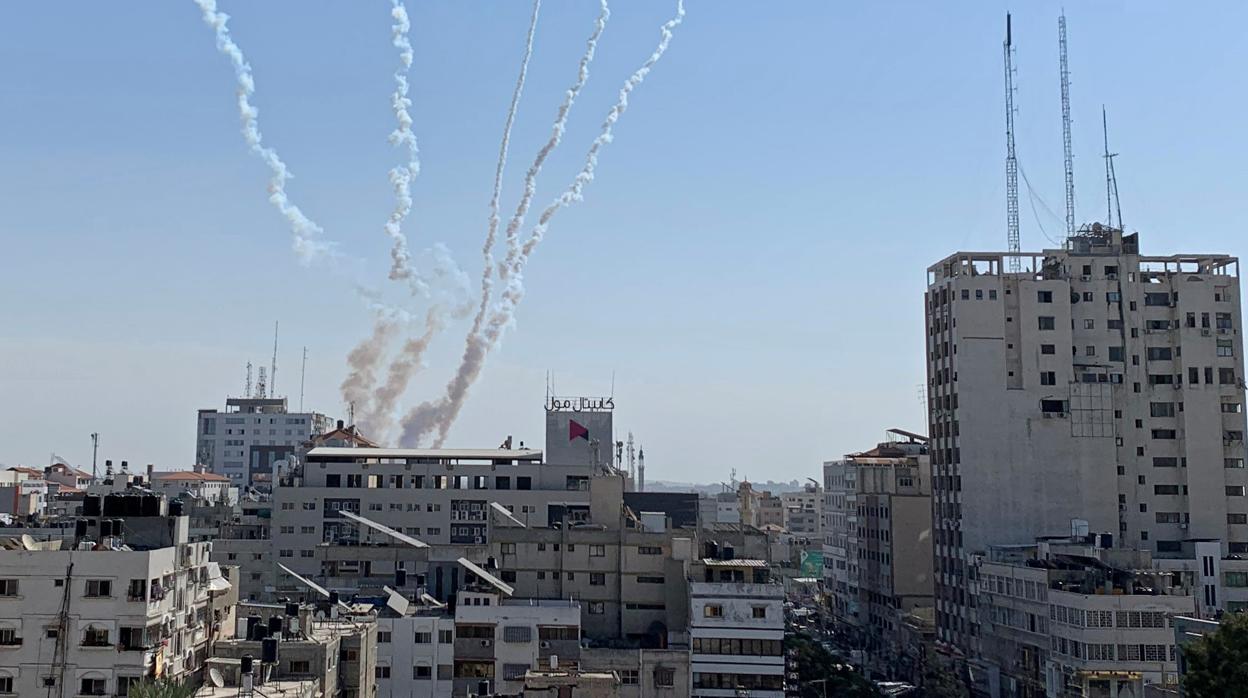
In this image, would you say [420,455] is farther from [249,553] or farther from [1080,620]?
[1080,620]

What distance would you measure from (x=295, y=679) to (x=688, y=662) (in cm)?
2429

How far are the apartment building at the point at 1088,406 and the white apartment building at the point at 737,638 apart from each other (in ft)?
128

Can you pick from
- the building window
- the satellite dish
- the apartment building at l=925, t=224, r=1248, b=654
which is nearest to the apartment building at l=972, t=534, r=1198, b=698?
the apartment building at l=925, t=224, r=1248, b=654

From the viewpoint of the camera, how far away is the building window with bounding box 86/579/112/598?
51.6 meters

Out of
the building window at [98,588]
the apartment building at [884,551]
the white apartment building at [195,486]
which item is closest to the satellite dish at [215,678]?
the building window at [98,588]

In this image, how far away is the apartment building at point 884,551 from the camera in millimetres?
121625

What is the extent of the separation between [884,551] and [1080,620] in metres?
48.7

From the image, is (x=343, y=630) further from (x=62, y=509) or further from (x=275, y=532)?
(x=62, y=509)

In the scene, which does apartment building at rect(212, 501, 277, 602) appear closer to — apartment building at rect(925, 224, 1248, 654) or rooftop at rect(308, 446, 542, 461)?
rooftop at rect(308, 446, 542, 461)

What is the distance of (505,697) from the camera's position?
6400cm

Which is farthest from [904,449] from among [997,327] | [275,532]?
[275,532]

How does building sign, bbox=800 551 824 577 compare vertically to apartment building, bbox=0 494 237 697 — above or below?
below

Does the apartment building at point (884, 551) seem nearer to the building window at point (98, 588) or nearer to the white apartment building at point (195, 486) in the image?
the white apartment building at point (195, 486)

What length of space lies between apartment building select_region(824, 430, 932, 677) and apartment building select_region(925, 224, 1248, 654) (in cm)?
1065
